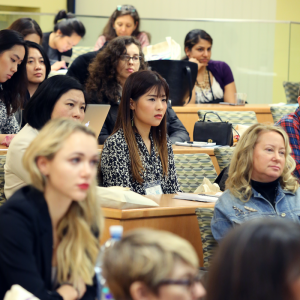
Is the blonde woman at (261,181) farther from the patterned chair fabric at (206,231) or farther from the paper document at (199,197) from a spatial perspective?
the paper document at (199,197)

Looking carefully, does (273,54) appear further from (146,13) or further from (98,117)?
(98,117)

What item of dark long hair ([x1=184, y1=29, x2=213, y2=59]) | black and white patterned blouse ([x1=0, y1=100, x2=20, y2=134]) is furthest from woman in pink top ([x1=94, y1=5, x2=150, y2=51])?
black and white patterned blouse ([x1=0, y1=100, x2=20, y2=134])

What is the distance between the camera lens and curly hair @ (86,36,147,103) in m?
3.54

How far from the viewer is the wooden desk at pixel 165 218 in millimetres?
2262

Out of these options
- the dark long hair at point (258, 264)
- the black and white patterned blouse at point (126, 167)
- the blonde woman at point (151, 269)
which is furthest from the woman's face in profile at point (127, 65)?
the dark long hair at point (258, 264)

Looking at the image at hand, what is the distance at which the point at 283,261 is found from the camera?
0.80m

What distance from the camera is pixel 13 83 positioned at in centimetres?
336

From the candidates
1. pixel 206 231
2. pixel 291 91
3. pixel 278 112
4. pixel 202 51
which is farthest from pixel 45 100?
pixel 291 91

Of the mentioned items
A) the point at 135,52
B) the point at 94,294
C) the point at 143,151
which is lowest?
the point at 94,294

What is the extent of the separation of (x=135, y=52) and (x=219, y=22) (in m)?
2.86

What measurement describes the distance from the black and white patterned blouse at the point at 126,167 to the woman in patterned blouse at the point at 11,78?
82 cm

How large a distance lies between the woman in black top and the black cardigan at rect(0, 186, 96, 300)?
420cm

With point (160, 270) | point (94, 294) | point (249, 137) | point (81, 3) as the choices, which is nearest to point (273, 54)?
point (81, 3)

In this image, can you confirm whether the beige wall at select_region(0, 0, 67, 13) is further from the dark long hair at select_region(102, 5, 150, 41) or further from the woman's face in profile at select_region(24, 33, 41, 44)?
the woman's face in profile at select_region(24, 33, 41, 44)
